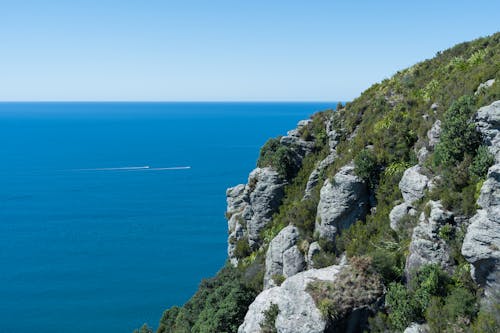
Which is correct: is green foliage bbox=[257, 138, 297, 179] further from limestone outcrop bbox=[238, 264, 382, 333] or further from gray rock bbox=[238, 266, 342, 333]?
limestone outcrop bbox=[238, 264, 382, 333]

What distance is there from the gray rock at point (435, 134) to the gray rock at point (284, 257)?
27.2 feet

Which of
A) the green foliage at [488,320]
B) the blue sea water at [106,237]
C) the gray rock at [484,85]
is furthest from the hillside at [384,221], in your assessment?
the blue sea water at [106,237]

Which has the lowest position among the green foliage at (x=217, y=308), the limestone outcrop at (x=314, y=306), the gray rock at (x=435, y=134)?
the green foliage at (x=217, y=308)

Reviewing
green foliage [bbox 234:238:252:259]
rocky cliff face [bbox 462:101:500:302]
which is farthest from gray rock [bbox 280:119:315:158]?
rocky cliff face [bbox 462:101:500:302]

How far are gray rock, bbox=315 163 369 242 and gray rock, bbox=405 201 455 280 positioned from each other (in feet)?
18.8

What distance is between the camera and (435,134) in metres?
19.9

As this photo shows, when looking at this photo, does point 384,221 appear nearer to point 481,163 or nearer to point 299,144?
point 481,163

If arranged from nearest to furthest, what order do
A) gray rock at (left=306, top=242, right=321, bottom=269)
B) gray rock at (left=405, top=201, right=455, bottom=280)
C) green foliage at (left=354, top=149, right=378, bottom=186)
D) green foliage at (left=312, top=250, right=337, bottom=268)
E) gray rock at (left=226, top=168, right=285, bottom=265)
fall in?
gray rock at (left=405, top=201, right=455, bottom=280) → green foliage at (left=312, top=250, right=337, bottom=268) → gray rock at (left=306, top=242, right=321, bottom=269) → green foliage at (left=354, top=149, right=378, bottom=186) → gray rock at (left=226, top=168, right=285, bottom=265)

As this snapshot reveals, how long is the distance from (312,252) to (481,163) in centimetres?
902

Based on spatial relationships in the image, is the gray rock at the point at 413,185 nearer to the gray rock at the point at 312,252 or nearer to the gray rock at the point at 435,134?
the gray rock at the point at 435,134

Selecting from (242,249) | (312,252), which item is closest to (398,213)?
(312,252)

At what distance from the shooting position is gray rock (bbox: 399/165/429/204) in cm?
1755

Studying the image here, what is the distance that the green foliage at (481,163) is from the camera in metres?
15.5

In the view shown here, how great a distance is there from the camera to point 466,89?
2062cm
